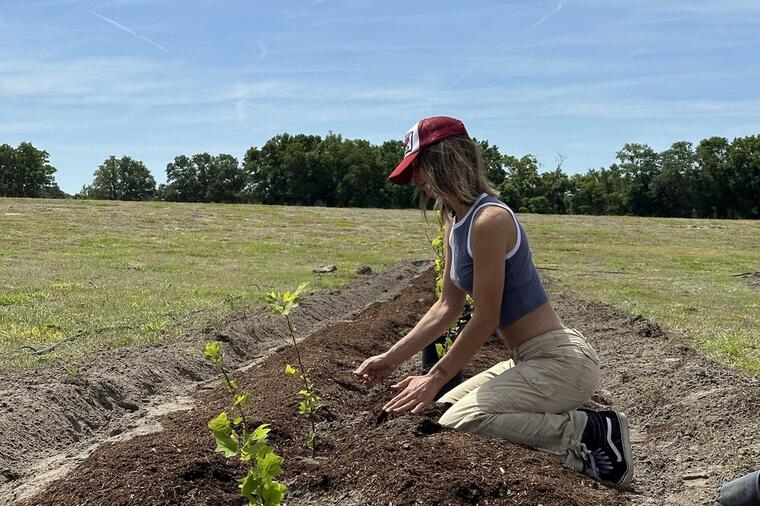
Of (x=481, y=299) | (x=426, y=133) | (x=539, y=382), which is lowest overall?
(x=539, y=382)

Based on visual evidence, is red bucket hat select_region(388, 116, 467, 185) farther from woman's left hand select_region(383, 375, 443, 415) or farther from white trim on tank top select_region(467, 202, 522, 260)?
woman's left hand select_region(383, 375, 443, 415)

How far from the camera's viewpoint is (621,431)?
405cm

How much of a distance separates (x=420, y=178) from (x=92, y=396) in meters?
3.36

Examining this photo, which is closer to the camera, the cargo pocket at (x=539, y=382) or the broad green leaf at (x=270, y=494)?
the broad green leaf at (x=270, y=494)

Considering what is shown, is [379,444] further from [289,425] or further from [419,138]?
[419,138]

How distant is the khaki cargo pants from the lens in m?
4.03

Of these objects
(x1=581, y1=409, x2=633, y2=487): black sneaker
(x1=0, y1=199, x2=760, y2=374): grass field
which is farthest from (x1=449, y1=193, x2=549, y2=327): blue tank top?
(x1=0, y1=199, x2=760, y2=374): grass field

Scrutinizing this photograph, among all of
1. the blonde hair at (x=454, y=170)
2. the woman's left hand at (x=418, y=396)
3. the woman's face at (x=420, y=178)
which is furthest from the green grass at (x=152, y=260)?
the blonde hair at (x=454, y=170)

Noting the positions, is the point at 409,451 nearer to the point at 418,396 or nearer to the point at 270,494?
the point at 418,396

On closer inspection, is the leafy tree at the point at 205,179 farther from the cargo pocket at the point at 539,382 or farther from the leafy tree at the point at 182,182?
the cargo pocket at the point at 539,382

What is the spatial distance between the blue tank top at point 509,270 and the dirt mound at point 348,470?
0.69 meters

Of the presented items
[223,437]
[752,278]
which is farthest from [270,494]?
[752,278]

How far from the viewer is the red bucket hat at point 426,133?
3.84 metres

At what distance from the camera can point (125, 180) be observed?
93438 millimetres
